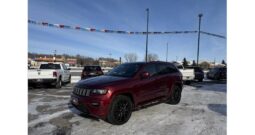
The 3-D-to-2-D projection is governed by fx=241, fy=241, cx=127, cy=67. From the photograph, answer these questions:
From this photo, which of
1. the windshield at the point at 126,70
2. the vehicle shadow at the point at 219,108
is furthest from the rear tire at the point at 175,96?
the windshield at the point at 126,70

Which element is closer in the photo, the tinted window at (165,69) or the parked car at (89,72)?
the tinted window at (165,69)

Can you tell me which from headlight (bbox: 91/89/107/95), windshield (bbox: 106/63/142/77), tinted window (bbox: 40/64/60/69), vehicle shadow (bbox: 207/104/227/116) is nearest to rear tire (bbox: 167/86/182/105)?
vehicle shadow (bbox: 207/104/227/116)

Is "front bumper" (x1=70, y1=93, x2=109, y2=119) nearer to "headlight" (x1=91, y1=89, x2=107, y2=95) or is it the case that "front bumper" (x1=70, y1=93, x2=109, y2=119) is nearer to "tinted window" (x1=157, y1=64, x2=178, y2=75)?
"headlight" (x1=91, y1=89, x2=107, y2=95)

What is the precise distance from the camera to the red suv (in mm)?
5863

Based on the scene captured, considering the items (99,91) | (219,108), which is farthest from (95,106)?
(219,108)

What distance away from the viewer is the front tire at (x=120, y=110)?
5907 mm

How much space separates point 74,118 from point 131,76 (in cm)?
197

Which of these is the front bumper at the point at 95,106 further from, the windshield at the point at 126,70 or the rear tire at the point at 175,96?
the rear tire at the point at 175,96
